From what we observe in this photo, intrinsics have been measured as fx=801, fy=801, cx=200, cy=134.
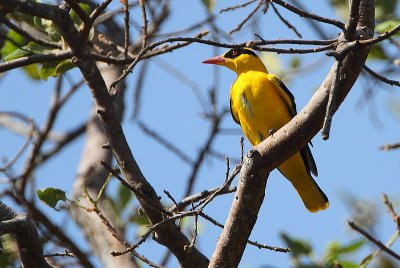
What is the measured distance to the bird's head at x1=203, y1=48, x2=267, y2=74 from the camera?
18.2ft

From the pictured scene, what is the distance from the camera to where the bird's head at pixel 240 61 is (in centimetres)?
554

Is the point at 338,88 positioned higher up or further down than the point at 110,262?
further down

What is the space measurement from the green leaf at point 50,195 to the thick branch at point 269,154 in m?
0.93

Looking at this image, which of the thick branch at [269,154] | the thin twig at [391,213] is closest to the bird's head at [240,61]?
the thick branch at [269,154]

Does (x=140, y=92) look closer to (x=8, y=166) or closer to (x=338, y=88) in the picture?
(x=8, y=166)

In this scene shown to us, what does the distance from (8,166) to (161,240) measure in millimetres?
1355

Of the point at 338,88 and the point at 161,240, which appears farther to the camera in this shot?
the point at 161,240

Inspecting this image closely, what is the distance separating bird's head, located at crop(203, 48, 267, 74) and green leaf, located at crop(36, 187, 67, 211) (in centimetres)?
217

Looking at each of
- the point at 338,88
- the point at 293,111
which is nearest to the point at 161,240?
the point at 338,88

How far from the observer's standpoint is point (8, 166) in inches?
175

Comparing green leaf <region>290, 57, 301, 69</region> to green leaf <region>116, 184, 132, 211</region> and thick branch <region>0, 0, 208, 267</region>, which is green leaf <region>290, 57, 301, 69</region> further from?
thick branch <region>0, 0, 208, 267</region>

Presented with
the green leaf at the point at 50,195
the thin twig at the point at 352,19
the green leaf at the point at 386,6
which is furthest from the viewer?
the green leaf at the point at 386,6

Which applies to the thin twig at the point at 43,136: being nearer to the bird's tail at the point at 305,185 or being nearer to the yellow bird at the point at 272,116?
the yellow bird at the point at 272,116

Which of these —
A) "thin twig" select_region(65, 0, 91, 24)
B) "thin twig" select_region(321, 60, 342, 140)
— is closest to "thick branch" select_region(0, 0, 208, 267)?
"thin twig" select_region(65, 0, 91, 24)
